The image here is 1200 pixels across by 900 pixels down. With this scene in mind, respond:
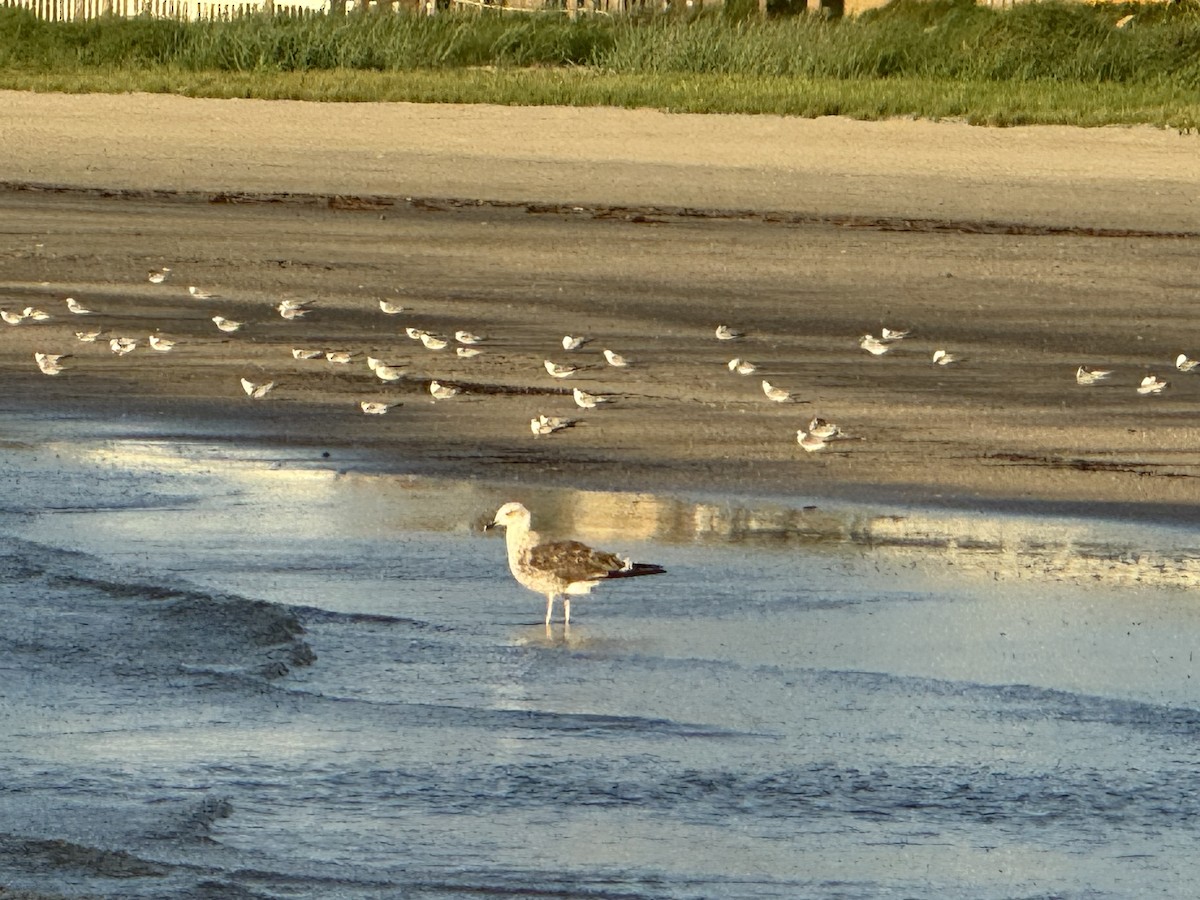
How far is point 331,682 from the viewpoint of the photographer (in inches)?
304

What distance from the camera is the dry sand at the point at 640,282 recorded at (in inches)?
488

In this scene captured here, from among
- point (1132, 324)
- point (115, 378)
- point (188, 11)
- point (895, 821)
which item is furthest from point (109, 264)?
point (188, 11)

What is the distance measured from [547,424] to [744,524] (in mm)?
2139

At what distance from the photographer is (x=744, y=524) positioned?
34.3ft

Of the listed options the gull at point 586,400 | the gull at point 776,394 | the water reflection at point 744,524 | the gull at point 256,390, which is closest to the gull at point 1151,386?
the gull at point 776,394

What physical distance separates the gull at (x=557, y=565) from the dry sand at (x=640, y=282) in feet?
8.22

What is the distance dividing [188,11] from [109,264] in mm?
23990

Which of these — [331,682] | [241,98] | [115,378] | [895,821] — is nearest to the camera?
[895,821]

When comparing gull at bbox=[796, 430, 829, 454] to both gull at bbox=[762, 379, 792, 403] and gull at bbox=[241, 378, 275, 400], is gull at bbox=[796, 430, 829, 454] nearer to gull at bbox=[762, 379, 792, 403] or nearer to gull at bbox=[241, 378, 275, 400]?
gull at bbox=[762, 379, 792, 403]

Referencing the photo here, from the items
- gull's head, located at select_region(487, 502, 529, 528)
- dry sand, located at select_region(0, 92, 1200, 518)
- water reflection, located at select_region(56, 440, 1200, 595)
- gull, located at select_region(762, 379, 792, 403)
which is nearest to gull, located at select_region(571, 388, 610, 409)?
dry sand, located at select_region(0, 92, 1200, 518)

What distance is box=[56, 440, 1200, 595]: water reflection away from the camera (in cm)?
981

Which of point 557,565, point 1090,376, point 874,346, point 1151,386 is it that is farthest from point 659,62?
point 557,565

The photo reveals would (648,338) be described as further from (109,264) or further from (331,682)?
(331,682)

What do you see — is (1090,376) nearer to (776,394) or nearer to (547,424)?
(776,394)
